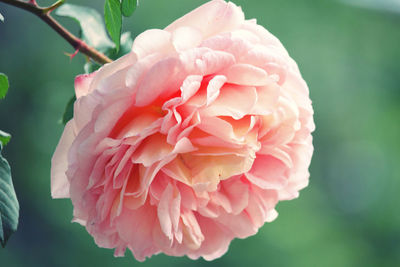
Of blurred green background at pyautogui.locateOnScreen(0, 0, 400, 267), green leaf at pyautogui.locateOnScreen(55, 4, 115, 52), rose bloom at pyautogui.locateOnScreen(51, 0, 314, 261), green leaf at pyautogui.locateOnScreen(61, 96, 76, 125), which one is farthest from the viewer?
blurred green background at pyautogui.locateOnScreen(0, 0, 400, 267)

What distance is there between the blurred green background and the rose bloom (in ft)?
9.97

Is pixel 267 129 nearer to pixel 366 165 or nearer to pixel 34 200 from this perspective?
pixel 34 200

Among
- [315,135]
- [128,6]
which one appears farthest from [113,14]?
[315,135]

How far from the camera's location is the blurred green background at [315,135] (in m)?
3.68

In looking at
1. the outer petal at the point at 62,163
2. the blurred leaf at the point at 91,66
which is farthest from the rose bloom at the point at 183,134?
the blurred leaf at the point at 91,66

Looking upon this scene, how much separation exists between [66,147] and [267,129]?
159mm

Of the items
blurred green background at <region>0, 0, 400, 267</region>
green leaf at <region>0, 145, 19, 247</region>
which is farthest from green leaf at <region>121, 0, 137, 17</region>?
blurred green background at <region>0, 0, 400, 267</region>

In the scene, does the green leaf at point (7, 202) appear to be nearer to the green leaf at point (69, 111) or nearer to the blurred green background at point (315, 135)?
the green leaf at point (69, 111)

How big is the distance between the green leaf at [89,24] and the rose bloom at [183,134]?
20 centimetres

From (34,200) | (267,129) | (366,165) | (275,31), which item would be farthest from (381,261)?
(267,129)

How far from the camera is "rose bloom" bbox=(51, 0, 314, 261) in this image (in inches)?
14.1

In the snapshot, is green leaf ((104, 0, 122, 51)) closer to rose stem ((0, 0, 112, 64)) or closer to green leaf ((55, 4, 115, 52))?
rose stem ((0, 0, 112, 64))

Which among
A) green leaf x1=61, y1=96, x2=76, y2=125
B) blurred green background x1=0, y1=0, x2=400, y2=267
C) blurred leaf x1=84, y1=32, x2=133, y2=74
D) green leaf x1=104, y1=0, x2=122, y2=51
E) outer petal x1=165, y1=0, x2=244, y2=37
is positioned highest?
green leaf x1=104, y1=0, x2=122, y2=51

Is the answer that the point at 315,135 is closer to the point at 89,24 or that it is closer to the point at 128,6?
the point at 89,24
